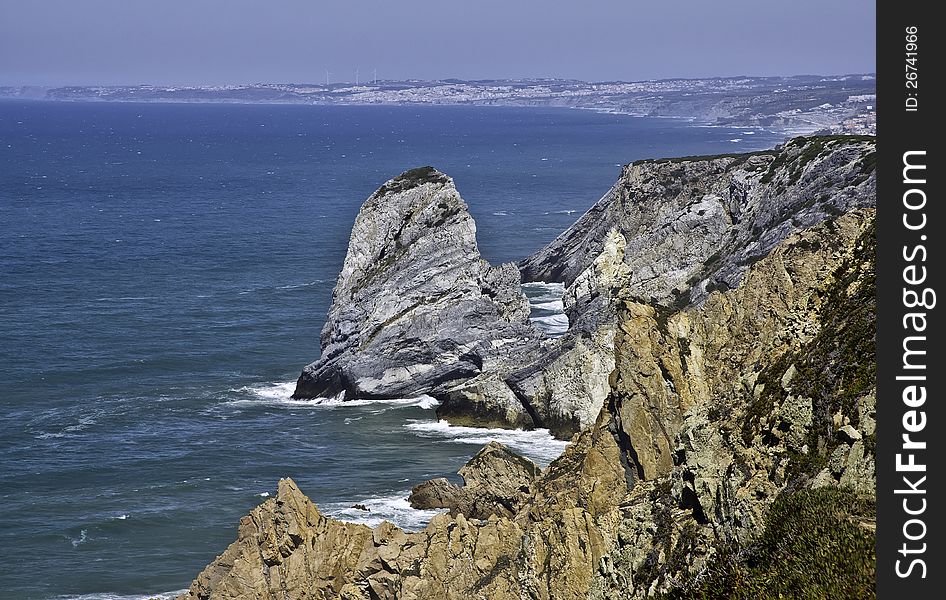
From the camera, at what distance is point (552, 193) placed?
16362 centimetres

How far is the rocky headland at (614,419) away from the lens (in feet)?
64.9

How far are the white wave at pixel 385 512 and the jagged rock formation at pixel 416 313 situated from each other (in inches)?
599

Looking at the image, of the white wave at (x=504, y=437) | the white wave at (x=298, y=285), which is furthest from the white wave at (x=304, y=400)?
the white wave at (x=298, y=285)

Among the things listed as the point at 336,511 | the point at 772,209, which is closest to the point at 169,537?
the point at 336,511

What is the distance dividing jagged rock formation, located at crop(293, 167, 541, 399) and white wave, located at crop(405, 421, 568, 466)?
449 centimetres

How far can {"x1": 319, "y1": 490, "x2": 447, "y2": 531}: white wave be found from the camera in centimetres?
4465

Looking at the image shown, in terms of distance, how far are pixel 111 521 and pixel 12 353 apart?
3139 centimetres

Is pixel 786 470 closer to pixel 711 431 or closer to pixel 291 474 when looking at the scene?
pixel 711 431

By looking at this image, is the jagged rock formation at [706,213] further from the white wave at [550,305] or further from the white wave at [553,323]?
the white wave at [550,305]

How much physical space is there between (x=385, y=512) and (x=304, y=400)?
65.7 ft

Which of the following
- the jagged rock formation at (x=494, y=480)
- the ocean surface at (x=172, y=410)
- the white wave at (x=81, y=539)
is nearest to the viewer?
the jagged rock formation at (x=494, y=480)

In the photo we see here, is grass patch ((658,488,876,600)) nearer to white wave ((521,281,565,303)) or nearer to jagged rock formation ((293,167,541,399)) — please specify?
jagged rock formation ((293,167,541,399))

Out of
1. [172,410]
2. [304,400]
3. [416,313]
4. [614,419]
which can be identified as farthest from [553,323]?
[614,419]

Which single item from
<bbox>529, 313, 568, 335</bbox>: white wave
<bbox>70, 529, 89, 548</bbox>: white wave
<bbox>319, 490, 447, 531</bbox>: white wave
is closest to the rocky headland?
<bbox>319, 490, 447, 531</bbox>: white wave
